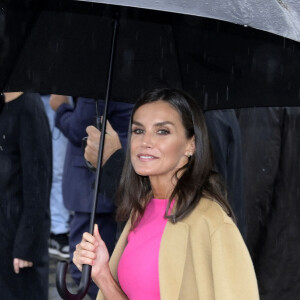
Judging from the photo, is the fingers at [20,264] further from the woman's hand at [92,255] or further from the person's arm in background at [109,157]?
the woman's hand at [92,255]

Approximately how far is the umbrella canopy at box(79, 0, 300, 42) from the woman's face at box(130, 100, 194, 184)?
2.69 ft

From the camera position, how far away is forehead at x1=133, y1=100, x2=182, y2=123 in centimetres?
344

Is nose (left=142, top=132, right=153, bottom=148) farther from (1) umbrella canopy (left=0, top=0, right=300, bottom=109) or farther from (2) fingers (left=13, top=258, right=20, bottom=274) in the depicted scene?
(2) fingers (left=13, top=258, right=20, bottom=274)

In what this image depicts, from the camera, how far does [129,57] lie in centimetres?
404

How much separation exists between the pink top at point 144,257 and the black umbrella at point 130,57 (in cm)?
60

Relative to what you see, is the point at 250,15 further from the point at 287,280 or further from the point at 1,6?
the point at 287,280

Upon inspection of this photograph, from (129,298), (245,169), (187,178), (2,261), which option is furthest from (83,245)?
(245,169)

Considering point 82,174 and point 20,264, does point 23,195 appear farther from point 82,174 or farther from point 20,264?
point 82,174

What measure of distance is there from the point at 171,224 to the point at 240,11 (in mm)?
951

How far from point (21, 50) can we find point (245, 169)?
8.17ft

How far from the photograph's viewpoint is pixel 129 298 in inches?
131

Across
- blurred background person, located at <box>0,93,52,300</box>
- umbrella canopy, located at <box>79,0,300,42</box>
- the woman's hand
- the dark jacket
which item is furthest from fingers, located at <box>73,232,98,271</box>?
blurred background person, located at <box>0,93,52,300</box>

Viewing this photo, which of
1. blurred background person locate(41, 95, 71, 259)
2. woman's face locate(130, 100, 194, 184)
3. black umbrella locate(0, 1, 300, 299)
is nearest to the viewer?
woman's face locate(130, 100, 194, 184)

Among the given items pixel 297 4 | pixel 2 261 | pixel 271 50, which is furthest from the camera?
pixel 2 261
